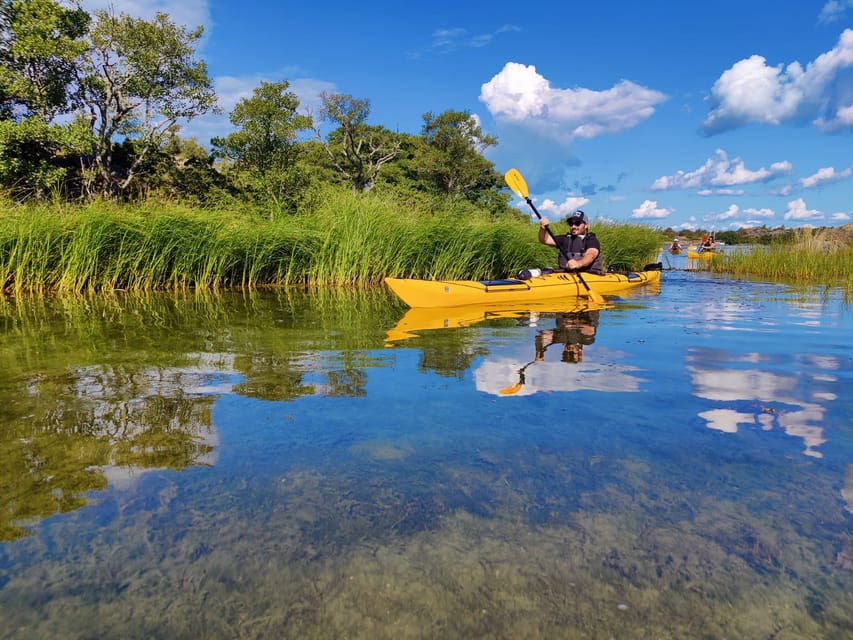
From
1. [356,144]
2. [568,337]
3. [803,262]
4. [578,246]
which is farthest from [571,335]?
[356,144]

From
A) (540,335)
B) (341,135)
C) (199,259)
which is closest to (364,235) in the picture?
(199,259)

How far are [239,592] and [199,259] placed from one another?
9.55 meters

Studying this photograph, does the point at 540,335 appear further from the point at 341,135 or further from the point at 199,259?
the point at 341,135

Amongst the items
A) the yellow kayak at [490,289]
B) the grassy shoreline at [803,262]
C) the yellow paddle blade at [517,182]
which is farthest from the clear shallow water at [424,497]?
the grassy shoreline at [803,262]

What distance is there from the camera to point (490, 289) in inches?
304

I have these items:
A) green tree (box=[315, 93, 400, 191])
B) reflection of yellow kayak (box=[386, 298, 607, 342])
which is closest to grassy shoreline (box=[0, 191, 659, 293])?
reflection of yellow kayak (box=[386, 298, 607, 342])

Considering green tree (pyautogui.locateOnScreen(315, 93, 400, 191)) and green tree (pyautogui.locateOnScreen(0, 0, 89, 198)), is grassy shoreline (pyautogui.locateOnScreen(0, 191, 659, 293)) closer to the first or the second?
green tree (pyautogui.locateOnScreen(0, 0, 89, 198))

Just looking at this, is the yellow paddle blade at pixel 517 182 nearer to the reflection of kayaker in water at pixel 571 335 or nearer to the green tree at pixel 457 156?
the reflection of kayaker in water at pixel 571 335

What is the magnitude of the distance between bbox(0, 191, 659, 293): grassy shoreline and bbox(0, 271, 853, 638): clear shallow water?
5.66 metres

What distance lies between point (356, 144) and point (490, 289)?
99.4 ft

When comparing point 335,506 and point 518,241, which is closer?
point 335,506

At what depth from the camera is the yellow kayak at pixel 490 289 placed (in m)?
7.34

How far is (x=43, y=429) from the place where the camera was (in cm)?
257

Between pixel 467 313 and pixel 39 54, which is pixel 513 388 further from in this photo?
pixel 39 54
